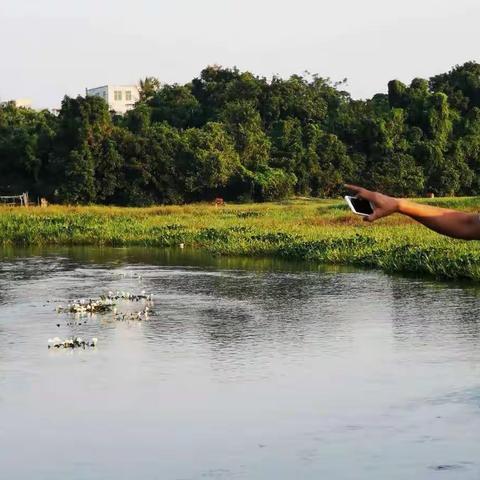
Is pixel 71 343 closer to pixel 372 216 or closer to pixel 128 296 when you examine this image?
pixel 128 296

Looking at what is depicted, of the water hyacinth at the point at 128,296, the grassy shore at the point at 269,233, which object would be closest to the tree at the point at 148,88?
the grassy shore at the point at 269,233

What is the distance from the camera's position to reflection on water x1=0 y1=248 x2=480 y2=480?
773 cm

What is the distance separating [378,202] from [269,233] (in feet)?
81.2

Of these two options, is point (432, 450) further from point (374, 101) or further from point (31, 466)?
point (374, 101)

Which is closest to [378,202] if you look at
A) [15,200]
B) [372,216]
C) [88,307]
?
[372,216]

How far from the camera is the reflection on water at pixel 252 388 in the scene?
773 centimetres

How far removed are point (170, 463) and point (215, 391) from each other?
90.1 inches

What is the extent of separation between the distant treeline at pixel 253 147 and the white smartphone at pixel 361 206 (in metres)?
46.3

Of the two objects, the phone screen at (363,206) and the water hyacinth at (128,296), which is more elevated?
the phone screen at (363,206)

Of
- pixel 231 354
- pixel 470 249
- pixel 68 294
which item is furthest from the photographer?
pixel 470 249

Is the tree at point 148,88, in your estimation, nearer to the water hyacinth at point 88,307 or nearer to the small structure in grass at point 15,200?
the small structure in grass at point 15,200

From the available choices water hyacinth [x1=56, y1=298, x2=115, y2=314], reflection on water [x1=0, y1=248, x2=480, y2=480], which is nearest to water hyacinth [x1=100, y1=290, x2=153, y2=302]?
reflection on water [x1=0, y1=248, x2=480, y2=480]

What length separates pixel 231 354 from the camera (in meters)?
11.9

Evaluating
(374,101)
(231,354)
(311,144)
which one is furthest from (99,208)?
(231,354)
